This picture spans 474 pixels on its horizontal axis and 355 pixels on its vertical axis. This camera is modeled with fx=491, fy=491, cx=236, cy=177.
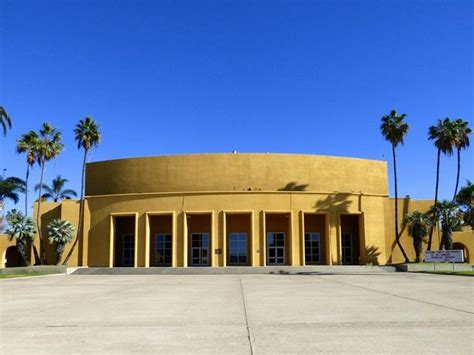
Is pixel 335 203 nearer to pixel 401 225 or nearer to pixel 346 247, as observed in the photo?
pixel 346 247

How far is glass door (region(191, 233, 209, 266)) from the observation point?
44500 millimetres

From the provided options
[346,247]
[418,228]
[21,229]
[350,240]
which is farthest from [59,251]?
[418,228]

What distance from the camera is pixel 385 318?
34.2ft

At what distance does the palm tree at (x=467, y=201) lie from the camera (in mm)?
50125

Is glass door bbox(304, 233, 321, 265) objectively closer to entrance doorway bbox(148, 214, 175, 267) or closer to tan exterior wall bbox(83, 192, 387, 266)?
tan exterior wall bbox(83, 192, 387, 266)

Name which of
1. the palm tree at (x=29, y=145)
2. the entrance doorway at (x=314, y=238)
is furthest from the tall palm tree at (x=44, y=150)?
the entrance doorway at (x=314, y=238)

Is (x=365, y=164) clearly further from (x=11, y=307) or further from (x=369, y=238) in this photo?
(x=11, y=307)

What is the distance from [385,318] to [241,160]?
34681mm

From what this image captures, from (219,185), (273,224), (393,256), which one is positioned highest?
(219,185)

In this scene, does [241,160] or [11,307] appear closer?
[11,307]

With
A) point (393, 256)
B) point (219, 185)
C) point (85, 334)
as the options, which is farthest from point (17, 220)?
point (85, 334)

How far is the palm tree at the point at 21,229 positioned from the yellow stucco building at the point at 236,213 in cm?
316

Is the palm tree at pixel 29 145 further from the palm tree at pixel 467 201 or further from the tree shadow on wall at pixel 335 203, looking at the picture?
the palm tree at pixel 467 201

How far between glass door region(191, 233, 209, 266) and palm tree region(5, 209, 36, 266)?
14.0 metres
